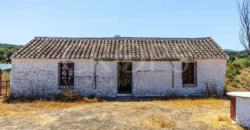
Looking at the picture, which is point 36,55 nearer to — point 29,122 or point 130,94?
point 130,94

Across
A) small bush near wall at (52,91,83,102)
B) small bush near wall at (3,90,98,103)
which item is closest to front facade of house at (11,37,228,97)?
small bush near wall at (3,90,98,103)

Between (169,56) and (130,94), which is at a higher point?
(169,56)

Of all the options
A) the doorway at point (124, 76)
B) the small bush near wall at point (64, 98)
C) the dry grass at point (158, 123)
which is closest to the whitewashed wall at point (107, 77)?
the small bush near wall at point (64, 98)

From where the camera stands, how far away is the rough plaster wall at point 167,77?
1684 cm

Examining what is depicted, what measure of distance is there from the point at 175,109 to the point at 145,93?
4.17m

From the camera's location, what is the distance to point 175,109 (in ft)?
42.3

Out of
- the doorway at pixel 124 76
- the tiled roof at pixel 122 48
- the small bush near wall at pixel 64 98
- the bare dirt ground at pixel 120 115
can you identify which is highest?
the tiled roof at pixel 122 48

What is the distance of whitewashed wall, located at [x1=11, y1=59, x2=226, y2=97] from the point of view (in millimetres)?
16641

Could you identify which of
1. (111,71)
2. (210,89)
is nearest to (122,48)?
(111,71)

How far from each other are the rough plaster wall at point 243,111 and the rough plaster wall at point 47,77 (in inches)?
336

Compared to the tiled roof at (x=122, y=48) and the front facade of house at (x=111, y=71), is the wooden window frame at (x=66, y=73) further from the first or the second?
the tiled roof at (x=122, y=48)

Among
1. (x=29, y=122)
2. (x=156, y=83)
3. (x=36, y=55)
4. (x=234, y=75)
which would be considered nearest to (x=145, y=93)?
(x=156, y=83)

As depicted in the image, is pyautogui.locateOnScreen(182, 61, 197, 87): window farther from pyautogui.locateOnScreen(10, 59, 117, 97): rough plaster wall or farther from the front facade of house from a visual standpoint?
pyautogui.locateOnScreen(10, 59, 117, 97): rough plaster wall

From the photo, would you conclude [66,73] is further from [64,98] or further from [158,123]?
[158,123]
